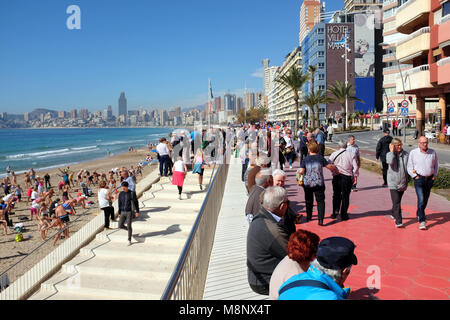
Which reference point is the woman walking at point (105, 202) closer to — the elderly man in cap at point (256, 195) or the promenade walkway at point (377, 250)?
the promenade walkway at point (377, 250)

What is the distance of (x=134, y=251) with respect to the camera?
9.43m

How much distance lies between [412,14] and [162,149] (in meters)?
27.0

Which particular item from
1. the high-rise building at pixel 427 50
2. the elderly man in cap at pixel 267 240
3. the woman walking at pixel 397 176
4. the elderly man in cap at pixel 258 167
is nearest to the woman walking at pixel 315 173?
the elderly man in cap at pixel 258 167

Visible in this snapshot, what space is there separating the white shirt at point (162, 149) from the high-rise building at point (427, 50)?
71.0 ft

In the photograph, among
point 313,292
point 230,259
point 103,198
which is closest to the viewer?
point 313,292

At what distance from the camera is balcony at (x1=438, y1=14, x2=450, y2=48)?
26.1m

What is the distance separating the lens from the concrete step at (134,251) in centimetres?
917

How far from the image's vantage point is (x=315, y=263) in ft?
9.06

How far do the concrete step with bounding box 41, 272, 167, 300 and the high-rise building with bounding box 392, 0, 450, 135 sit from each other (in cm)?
2628

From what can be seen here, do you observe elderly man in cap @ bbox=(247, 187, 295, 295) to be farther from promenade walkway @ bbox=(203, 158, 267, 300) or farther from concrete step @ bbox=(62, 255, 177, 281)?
concrete step @ bbox=(62, 255, 177, 281)

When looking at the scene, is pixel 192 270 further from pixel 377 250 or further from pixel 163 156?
pixel 163 156

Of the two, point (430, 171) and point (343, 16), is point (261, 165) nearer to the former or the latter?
point (430, 171)

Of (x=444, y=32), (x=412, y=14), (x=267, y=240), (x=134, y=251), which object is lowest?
(x=134, y=251)

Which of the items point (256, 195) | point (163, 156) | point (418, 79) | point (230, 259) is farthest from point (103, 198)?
point (418, 79)
